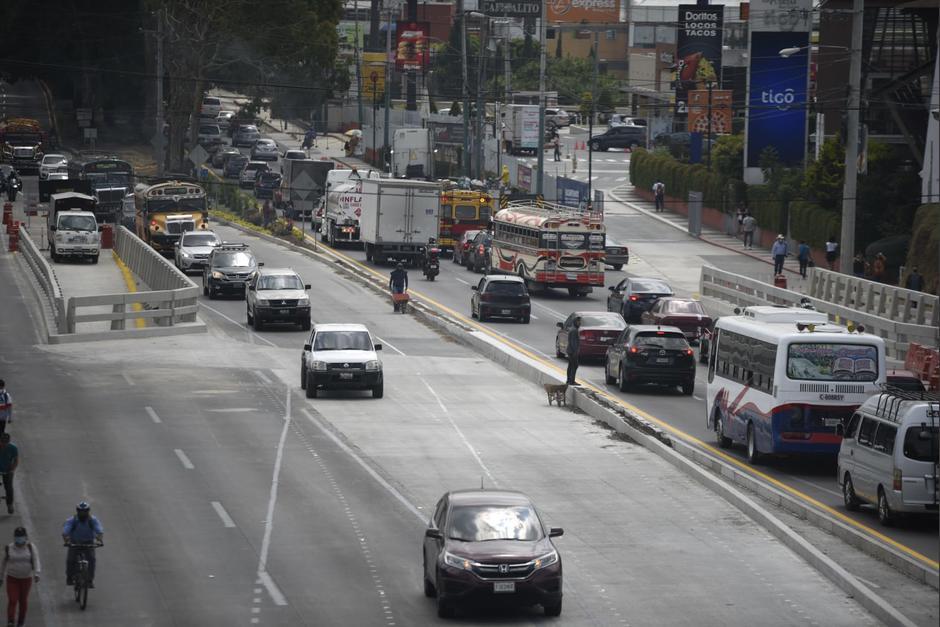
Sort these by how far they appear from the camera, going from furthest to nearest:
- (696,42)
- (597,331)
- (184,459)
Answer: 1. (696,42)
2. (597,331)
3. (184,459)

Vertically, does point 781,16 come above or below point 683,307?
above

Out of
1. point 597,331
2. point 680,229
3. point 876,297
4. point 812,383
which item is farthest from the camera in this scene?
point 680,229

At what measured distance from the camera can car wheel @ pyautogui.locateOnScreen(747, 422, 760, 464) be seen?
29750 mm

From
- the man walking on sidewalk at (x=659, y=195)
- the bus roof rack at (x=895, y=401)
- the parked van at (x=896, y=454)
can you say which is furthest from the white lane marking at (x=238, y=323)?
A: the man walking on sidewalk at (x=659, y=195)

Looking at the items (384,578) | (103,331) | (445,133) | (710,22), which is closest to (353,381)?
(103,331)

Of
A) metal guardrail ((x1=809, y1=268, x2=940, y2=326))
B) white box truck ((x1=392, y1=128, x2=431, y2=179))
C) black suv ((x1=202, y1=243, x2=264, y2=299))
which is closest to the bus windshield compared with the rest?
metal guardrail ((x1=809, y1=268, x2=940, y2=326))

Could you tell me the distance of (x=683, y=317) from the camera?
153 ft

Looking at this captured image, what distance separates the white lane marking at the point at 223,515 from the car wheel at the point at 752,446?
9.54 metres

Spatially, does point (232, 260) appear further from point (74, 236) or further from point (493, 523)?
point (493, 523)

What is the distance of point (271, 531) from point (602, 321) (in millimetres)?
20717

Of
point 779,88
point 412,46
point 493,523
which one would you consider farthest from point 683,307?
point 412,46

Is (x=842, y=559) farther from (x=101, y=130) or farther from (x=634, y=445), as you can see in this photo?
(x=101, y=130)

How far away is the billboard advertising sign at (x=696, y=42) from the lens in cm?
9194

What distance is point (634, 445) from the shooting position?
3250 cm
